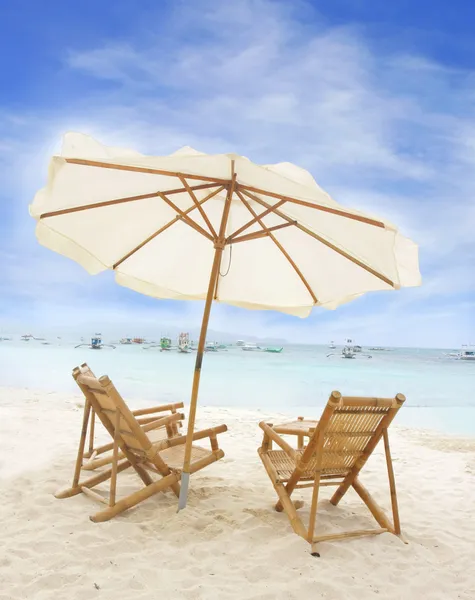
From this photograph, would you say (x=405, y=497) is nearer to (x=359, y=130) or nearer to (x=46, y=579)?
(x=46, y=579)

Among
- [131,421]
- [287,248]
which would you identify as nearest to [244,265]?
[287,248]

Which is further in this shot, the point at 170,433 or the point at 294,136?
the point at 294,136

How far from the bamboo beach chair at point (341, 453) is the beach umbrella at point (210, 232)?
2.39 feet

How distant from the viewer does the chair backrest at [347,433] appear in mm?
2727

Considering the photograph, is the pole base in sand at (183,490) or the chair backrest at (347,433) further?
the pole base in sand at (183,490)

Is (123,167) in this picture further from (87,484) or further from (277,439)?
(87,484)

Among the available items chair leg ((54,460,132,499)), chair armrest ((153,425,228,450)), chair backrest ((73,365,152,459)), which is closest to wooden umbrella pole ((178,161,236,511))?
chair armrest ((153,425,228,450))

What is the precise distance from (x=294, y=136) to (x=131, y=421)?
3250 cm

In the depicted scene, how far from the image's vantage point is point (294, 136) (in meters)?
32.7

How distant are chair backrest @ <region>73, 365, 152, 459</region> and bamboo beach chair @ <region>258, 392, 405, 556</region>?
0.91 meters

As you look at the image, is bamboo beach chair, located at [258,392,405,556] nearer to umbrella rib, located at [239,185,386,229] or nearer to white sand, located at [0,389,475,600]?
white sand, located at [0,389,475,600]

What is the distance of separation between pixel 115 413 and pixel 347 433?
1.48m

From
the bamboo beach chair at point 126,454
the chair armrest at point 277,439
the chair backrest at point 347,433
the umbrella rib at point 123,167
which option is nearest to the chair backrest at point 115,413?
the bamboo beach chair at point 126,454

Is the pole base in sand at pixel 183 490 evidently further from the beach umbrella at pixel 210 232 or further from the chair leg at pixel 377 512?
the chair leg at pixel 377 512
